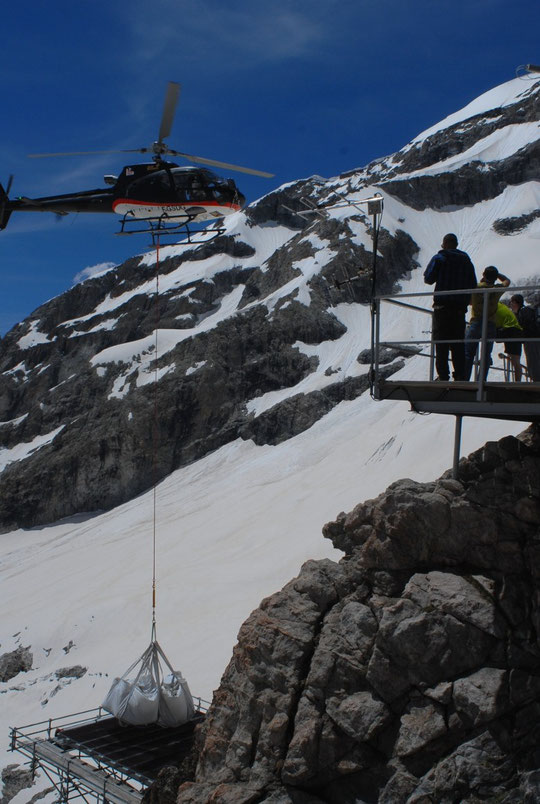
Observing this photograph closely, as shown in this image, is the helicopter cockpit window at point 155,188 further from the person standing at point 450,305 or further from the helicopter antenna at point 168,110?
the person standing at point 450,305

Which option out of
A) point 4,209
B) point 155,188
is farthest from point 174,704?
point 4,209

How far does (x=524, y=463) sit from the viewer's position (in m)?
7.48

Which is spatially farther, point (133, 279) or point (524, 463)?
point (133, 279)

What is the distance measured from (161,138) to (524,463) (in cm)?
1330

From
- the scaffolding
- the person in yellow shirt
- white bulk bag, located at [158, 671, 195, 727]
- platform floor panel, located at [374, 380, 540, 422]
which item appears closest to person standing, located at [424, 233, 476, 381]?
the person in yellow shirt

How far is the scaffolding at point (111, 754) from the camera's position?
36.1 ft

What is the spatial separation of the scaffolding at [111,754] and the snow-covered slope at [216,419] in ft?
17.9

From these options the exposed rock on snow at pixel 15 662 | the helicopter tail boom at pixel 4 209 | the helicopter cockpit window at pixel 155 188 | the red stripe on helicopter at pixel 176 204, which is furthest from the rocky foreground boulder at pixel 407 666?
the exposed rock on snow at pixel 15 662

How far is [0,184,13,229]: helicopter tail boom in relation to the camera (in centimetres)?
2073

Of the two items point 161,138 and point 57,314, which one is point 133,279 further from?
point 161,138

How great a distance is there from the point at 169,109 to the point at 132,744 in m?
13.1

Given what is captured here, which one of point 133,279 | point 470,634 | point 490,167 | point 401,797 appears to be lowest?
point 401,797

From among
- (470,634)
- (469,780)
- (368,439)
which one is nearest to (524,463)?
(470,634)

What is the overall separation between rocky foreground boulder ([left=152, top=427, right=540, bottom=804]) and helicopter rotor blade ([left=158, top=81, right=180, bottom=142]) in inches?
444
